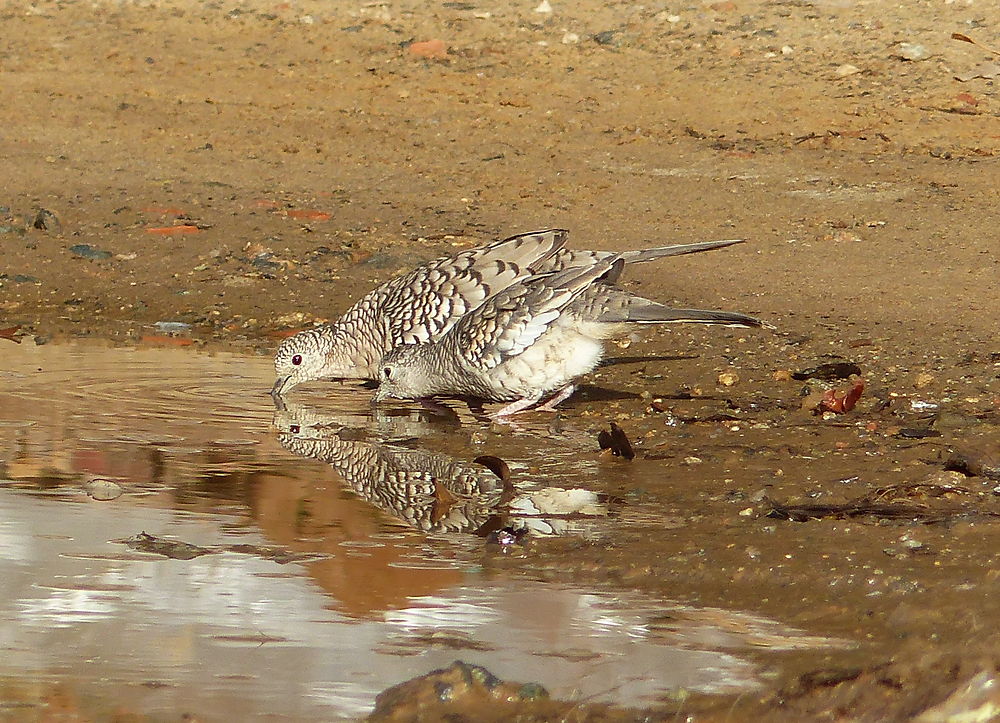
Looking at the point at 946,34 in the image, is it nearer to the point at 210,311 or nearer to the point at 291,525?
the point at 210,311

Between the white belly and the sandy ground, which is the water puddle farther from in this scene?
the sandy ground

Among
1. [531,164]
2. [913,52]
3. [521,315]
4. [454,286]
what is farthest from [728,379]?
[913,52]

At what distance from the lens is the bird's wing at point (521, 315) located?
19.6 ft

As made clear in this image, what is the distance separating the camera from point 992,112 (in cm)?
1105

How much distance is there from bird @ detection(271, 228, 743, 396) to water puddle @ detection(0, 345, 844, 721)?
40 centimetres

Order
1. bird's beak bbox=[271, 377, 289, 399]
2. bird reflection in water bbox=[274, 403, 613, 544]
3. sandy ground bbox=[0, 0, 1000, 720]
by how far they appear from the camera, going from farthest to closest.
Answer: sandy ground bbox=[0, 0, 1000, 720] < bird's beak bbox=[271, 377, 289, 399] < bird reflection in water bbox=[274, 403, 613, 544]

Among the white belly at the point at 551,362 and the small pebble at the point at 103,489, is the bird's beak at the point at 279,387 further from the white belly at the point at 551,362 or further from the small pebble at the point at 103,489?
the small pebble at the point at 103,489

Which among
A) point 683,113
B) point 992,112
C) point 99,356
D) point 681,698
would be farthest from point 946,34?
point 681,698

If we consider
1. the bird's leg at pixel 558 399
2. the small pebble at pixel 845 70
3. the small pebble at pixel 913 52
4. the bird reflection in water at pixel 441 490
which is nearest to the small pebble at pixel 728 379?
the bird's leg at pixel 558 399

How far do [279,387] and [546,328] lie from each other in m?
1.12

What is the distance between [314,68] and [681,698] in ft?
33.1

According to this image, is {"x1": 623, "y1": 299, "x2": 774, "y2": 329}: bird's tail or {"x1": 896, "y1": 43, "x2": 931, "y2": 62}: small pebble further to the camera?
{"x1": 896, "y1": 43, "x2": 931, "y2": 62}: small pebble

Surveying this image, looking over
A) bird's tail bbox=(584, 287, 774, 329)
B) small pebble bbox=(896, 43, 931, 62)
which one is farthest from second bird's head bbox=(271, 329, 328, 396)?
small pebble bbox=(896, 43, 931, 62)

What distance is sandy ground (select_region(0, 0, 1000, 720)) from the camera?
766 cm
